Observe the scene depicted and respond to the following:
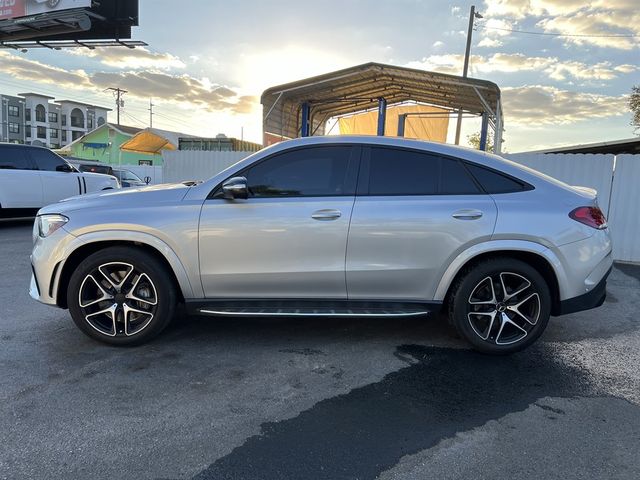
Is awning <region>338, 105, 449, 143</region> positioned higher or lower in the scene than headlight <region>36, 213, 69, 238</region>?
higher

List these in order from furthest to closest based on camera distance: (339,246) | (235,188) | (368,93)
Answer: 1. (368,93)
2. (339,246)
3. (235,188)

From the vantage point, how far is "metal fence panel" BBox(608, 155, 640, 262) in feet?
27.7

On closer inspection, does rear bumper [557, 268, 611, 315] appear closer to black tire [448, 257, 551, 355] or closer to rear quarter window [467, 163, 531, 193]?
black tire [448, 257, 551, 355]

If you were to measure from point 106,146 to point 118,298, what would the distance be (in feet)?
175

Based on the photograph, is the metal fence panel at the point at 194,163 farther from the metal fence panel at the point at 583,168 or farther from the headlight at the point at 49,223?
the headlight at the point at 49,223

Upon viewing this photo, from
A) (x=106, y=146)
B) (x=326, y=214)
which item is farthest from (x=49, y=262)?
(x=106, y=146)

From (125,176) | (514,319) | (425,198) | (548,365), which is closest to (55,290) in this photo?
(425,198)

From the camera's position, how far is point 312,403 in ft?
10.4

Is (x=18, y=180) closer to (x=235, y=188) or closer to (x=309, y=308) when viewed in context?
(x=235, y=188)

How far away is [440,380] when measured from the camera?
3.55 meters

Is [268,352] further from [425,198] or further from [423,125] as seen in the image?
[423,125]

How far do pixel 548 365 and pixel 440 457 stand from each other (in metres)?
1.76

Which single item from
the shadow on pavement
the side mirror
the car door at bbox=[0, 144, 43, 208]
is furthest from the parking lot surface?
the car door at bbox=[0, 144, 43, 208]

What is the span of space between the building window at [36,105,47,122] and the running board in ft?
304
